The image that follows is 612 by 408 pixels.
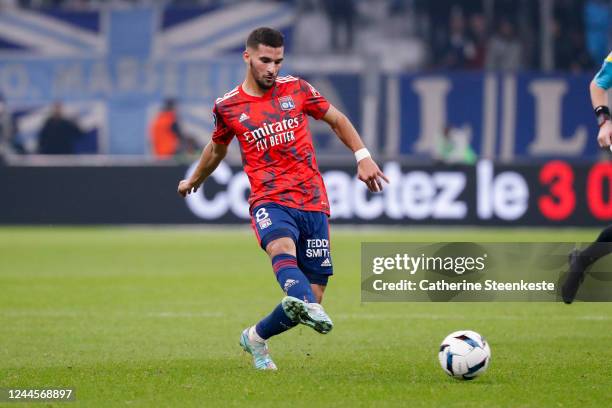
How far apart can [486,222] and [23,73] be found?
1279 centimetres

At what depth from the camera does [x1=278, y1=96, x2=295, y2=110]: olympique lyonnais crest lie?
736 cm

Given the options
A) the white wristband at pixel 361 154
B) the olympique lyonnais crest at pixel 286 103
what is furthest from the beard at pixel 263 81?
the white wristband at pixel 361 154

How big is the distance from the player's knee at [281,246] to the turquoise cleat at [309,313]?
0.53 metres

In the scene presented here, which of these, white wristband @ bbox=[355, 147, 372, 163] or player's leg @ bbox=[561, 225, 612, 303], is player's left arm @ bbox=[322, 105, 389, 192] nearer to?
white wristband @ bbox=[355, 147, 372, 163]

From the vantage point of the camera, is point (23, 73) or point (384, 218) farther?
point (23, 73)

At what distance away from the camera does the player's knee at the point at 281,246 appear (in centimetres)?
702

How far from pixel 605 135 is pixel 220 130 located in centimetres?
252

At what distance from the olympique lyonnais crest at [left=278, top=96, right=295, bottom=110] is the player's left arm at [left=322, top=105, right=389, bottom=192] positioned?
222mm

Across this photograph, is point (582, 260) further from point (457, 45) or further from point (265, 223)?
point (457, 45)

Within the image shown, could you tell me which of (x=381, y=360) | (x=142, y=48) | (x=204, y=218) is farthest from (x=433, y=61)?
(x=381, y=360)

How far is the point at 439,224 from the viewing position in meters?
20.4

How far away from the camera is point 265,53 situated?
7.13 meters

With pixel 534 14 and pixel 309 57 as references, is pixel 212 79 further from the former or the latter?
pixel 534 14

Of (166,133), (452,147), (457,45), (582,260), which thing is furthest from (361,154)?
(457,45)
